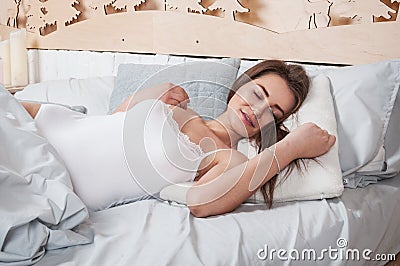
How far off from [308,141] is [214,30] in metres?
0.88

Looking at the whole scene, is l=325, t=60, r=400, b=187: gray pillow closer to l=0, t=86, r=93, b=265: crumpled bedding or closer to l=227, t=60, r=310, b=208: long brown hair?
l=227, t=60, r=310, b=208: long brown hair

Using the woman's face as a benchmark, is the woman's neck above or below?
below

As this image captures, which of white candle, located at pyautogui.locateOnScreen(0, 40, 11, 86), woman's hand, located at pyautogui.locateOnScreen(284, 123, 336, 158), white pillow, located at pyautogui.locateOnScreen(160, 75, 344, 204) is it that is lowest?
white candle, located at pyautogui.locateOnScreen(0, 40, 11, 86)

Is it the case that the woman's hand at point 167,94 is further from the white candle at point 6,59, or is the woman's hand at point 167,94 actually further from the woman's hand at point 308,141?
the white candle at point 6,59

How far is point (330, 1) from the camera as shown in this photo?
1.85 meters

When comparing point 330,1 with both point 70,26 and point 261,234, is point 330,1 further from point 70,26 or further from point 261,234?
point 70,26

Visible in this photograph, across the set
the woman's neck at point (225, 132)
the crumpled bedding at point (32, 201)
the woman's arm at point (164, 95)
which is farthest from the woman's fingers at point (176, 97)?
the crumpled bedding at point (32, 201)

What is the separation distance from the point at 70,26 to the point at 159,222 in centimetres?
162

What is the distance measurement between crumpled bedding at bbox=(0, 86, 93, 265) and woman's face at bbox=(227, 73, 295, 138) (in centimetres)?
52

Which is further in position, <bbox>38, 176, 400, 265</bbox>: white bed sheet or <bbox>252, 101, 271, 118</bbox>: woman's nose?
<bbox>252, 101, 271, 118</bbox>: woman's nose

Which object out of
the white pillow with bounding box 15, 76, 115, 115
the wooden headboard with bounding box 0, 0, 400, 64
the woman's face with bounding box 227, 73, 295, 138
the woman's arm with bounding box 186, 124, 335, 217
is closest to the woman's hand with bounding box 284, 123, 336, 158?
the woman's arm with bounding box 186, 124, 335, 217

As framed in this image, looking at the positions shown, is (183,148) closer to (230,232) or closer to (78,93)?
(230,232)

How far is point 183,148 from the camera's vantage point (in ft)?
4.37

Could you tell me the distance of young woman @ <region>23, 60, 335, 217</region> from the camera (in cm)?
126
